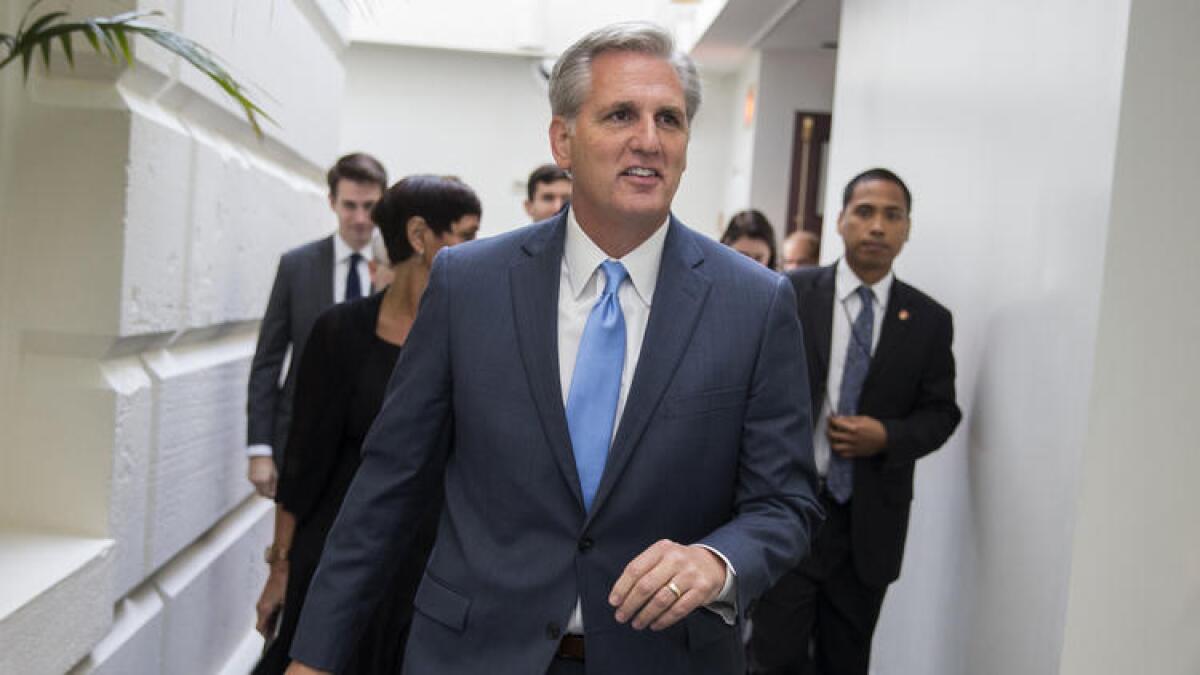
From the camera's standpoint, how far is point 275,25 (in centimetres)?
443

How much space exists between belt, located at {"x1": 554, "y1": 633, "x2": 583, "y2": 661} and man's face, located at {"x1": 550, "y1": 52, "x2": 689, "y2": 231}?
68 centimetres

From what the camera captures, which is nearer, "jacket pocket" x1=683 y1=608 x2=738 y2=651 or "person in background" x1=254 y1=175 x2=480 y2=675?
"jacket pocket" x1=683 y1=608 x2=738 y2=651

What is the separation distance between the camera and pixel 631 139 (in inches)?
83.2

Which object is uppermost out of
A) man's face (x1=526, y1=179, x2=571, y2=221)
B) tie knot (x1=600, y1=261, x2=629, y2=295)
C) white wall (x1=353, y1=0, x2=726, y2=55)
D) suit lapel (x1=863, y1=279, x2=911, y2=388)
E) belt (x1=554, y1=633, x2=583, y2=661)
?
white wall (x1=353, y1=0, x2=726, y2=55)

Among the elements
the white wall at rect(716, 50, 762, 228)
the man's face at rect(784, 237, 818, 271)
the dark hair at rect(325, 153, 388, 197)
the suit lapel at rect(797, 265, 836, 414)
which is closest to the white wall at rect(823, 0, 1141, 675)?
the suit lapel at rect(797, 265, 836, 414)

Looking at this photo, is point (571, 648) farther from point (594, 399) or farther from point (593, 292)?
point (593, 292)

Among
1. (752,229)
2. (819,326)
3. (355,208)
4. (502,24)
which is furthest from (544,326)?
(502,24)

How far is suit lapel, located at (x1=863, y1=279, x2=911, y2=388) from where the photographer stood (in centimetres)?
426

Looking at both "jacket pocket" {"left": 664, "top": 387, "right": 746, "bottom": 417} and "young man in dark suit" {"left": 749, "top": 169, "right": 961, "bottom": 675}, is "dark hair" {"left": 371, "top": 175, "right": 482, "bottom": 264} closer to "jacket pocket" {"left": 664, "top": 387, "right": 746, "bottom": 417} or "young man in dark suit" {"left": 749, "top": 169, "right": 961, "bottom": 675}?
"young man in dark suit" {"left": 749, "top": 169, "right": 961, "bottom": 675}

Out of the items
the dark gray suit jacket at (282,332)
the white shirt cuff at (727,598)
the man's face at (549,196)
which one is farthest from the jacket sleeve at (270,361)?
the white shirt cuff at (727,598)

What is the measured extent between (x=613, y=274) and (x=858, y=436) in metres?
2.12

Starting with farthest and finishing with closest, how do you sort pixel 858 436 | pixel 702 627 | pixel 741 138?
pixel 741 138
pixel 858 436
pixel 702 627

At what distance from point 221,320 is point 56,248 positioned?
122cm

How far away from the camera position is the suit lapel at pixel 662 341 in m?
2.02
